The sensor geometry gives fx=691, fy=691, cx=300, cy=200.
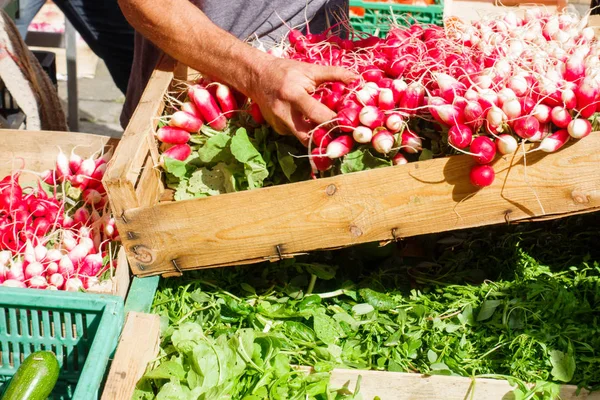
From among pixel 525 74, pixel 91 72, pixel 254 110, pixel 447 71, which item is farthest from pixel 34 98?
pixel 91 72

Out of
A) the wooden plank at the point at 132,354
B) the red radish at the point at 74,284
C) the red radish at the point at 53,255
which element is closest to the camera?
the wooden plank at the point at 132,354

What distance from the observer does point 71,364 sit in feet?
6.13

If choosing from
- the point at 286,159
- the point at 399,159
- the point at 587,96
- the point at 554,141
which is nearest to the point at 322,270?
the point at 286,159

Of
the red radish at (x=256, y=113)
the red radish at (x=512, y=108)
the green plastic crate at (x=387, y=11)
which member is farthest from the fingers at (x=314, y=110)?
the green plastic crate at (x=387, y=11)

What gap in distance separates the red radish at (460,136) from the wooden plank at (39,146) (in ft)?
4.58

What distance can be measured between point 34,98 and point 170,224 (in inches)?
58.1

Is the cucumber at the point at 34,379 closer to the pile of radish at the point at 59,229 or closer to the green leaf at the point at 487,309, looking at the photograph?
the pile of radish at the point at 59,229

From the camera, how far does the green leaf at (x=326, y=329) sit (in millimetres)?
2121

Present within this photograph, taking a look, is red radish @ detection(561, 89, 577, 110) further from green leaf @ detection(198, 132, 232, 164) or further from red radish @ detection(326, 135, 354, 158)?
green leaf @ detection(198, 132, 232, 164)

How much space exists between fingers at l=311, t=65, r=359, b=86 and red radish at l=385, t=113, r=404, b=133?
17 cm

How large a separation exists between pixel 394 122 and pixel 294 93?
0.29 metres

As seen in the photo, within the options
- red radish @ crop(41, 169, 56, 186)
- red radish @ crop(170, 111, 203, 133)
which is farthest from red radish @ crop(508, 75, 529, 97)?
red radish @ crop(41, 169, 56, 186)

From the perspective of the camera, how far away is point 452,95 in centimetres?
192

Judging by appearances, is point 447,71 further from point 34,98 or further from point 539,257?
point 34,98
